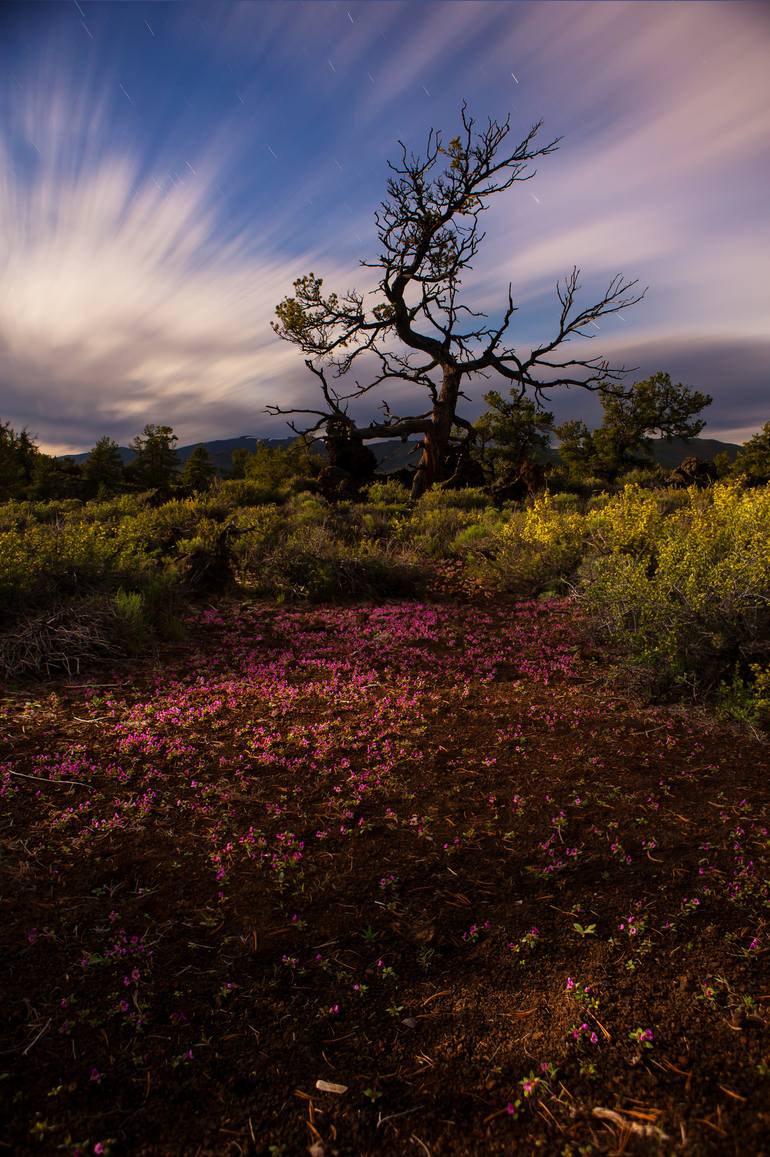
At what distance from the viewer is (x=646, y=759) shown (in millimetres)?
4082

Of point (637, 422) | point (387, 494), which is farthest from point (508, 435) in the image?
point (387, 494)

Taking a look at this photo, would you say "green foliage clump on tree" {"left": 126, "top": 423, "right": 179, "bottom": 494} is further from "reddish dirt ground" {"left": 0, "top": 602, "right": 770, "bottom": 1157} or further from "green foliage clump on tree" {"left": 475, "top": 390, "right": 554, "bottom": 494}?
"reddish dirt ground" {"left": 0, "top": 602, "right": 770, "bottom": 1157}

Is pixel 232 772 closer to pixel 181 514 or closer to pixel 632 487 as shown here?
pixel 632 487

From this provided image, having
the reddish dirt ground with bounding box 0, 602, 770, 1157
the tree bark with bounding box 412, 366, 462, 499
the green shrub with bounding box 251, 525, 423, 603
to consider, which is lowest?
the reddish dirt ground with bounding box 0, 602, 770, 1157

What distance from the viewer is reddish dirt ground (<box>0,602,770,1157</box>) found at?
1.80m

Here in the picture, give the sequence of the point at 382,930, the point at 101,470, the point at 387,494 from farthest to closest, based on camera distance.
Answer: the point at 101,470
the point at 387,494
the point at 382,930

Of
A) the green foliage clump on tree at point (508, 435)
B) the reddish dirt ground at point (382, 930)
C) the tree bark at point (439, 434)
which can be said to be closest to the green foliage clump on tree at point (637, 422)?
the green foliage clump on tree at point (508, 435)

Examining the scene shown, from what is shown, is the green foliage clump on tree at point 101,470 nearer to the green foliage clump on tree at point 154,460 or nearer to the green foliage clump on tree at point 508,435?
the green foliage clump on tree at point 154,460

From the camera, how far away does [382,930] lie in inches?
102

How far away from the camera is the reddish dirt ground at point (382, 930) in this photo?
180 cm

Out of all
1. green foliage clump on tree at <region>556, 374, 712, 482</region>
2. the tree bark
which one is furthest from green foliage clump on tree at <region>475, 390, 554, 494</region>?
the tree bark

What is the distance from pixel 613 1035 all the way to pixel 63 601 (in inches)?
253

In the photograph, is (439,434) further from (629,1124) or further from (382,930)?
(629,1124)

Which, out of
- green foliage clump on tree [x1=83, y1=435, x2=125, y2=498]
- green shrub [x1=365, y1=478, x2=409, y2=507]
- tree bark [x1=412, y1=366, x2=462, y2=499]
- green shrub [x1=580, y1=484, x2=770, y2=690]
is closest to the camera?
green shrub [x1=580, y1=484, x2=770, y2=690]
